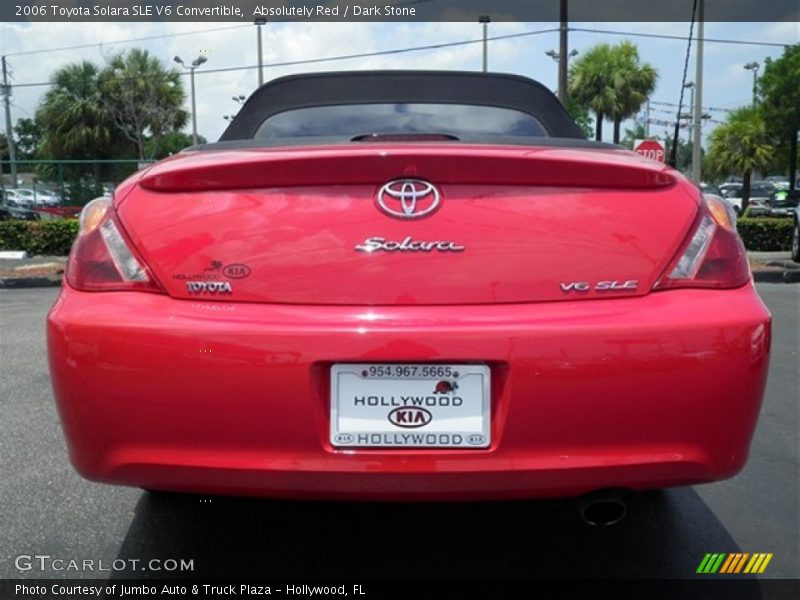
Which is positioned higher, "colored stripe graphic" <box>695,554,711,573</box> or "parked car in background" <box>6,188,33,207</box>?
"colored stripe graphic" <box>695,554,711,573</box>

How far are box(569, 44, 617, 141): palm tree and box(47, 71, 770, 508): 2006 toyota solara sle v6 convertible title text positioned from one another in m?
35.3

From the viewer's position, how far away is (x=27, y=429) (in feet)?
12.4

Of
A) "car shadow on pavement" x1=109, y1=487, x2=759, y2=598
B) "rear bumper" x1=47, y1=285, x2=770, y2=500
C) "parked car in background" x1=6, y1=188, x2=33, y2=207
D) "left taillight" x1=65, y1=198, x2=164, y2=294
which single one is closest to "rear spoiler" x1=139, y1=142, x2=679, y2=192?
"left taillight" x1=65, y1=198, x2=164, y2=294

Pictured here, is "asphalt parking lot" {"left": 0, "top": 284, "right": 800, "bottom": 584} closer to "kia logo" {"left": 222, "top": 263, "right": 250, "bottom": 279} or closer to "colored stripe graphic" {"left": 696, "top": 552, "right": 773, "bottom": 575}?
"colored stripe graphic" {"left": 696, "top": 552, "right": 773, "bottom": 575}

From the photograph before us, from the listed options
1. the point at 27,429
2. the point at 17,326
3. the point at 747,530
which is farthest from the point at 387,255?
the point at 17,326

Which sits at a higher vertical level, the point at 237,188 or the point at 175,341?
the point at 237,188

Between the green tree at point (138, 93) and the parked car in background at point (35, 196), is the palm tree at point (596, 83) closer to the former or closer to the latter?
the green tree at point (138, 93)

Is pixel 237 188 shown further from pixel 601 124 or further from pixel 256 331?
pixel 601 124

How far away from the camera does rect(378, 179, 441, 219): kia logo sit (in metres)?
1.95

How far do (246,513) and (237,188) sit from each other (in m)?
1.26

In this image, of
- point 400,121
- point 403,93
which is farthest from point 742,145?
point 400,121

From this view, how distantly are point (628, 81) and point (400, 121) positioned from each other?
35417mm

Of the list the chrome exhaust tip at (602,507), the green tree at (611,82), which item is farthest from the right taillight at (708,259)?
the green tree at (611,82)

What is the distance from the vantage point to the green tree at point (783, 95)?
28.3 m
